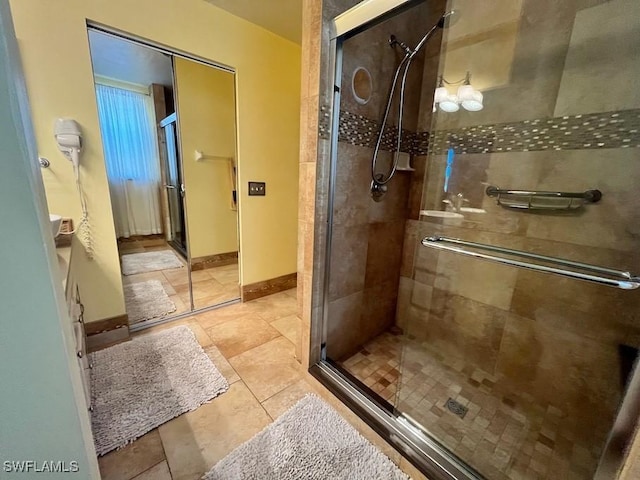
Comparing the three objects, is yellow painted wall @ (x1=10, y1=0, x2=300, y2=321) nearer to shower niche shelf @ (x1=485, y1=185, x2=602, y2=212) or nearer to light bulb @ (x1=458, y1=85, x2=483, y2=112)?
light bulb @ (x1=458, y1=85, x2=483, y2=112)

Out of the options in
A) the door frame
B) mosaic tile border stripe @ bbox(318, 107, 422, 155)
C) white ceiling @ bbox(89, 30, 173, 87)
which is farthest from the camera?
the door frame

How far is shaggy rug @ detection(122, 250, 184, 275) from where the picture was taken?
1.92 meters

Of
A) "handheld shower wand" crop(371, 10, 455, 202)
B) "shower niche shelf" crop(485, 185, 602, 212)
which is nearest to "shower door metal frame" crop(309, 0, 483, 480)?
"handheld shower wand" crop(371, 10, 455, 202)

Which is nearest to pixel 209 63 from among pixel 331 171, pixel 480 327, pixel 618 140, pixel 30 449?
pixel 331 171

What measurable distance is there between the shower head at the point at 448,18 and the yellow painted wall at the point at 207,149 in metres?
1.58

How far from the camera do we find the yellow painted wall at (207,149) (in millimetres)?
1932

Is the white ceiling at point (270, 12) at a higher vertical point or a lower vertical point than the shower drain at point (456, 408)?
higher

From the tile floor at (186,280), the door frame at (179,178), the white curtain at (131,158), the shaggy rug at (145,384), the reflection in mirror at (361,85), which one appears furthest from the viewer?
the tile floor at (186,280)

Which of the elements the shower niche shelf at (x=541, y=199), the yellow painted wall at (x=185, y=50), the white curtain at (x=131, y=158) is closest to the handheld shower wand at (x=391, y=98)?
the shower niche shelf at (x=541, y=199)

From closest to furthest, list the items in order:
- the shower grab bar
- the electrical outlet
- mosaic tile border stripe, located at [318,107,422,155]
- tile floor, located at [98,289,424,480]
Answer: the shower grab bar, tile floor, located at [98,289,424,480], mosaic tile border stripe, located at [318,107,422,155], the electrical outlet

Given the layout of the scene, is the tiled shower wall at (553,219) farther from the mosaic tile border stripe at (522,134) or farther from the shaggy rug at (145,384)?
the shaggy rug at (145,384)

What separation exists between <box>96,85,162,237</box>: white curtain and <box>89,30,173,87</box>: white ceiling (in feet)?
0.34

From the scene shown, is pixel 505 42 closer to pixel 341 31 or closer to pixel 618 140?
pixel 618 140

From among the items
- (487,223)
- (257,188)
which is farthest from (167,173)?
(487,223)
